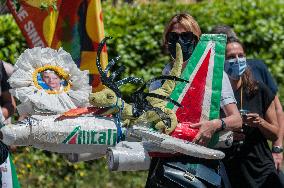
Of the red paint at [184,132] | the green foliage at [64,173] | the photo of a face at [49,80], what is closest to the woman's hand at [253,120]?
the red paint at [184,132]

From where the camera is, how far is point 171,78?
456 centimetres

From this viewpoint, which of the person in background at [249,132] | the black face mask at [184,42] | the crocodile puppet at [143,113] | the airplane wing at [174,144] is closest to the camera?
the airplane wing at [174,144]

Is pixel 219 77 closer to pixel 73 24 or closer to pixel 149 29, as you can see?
pixel 73 24

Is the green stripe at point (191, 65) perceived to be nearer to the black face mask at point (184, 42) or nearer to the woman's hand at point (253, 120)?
the black face mask at point (184, 42)

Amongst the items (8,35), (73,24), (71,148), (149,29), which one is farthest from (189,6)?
(71,148)

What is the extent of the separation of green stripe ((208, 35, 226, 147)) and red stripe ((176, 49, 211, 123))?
6 centimetres

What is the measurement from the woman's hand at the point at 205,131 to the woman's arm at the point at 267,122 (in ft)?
4.00

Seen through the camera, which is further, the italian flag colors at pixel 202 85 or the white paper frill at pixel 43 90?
the italian flag colors at pixel 202 85

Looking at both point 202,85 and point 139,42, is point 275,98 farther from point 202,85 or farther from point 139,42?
point 139,42

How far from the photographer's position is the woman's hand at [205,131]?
14.9ft

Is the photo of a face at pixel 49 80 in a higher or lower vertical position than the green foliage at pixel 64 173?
higher

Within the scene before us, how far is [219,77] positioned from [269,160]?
160cm

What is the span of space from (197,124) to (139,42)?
16.5 ft

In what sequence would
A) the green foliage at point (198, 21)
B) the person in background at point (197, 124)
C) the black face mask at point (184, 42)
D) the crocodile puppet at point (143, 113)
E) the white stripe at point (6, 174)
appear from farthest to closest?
the green foliage at point (198, 21) → the white stripe at point (6, 174) → the black face mask at point (184, 42) → the person in background at point (197, 124) → the crocodile puppet at point (143, 113)
